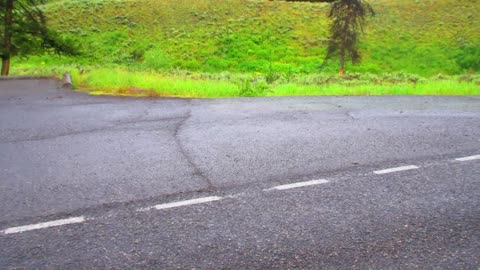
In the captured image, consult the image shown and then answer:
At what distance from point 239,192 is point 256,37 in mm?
41336

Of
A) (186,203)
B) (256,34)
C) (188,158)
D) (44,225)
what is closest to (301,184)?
(186,203)

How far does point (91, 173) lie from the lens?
5074 mm

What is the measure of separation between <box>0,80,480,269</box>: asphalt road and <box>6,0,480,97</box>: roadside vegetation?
82.7 feet

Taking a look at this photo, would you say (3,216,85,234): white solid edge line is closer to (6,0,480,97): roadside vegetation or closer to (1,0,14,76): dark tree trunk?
Answer: (1,0,14,76): dark tree trunk

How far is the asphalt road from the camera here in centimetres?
326

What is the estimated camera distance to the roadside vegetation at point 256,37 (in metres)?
37.3

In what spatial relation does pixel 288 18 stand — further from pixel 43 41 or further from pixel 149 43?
pixel 43 41

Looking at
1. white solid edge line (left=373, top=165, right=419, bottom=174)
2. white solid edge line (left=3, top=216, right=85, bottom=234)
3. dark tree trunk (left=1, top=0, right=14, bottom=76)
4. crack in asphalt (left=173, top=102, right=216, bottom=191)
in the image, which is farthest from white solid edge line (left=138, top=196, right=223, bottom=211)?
dark tree trunk (left=1, top=0, right=14, bottom=76)

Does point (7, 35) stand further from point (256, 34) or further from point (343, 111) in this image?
point (256, 34)

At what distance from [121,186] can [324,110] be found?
5.82 m

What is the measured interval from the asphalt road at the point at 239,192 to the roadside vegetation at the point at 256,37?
2522 cm

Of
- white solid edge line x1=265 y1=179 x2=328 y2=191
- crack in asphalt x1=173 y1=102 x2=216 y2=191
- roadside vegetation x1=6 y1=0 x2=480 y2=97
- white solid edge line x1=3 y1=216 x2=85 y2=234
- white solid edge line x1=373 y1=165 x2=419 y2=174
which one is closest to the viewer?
white solid edge line x1=3 y1=216 x2=85 y2=234

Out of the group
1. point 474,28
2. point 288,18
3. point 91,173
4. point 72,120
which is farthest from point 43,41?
point 474,28

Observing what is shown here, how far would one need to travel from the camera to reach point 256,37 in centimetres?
4416
